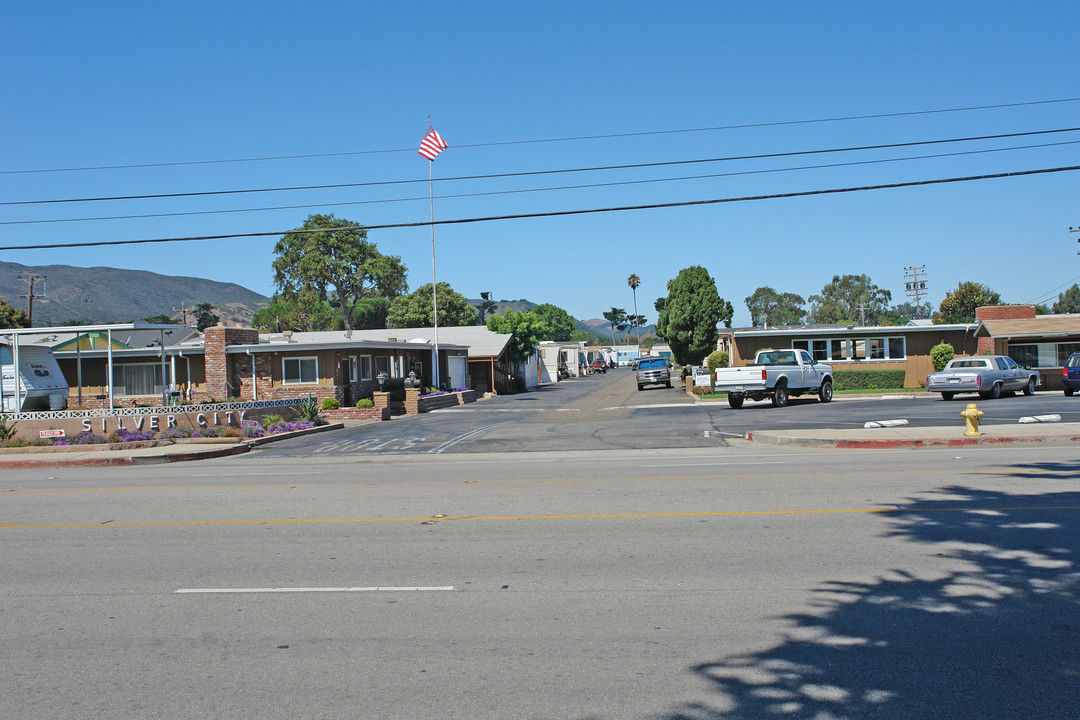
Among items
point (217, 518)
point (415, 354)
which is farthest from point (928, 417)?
point (415, 354)

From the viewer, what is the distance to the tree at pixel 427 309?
84125 mm

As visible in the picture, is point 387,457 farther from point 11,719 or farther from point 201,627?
point 11,719

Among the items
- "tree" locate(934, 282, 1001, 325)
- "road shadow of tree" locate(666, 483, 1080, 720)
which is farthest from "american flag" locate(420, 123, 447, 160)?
"tree" locate(934, 282, 1001, 325)

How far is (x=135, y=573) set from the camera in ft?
25.5

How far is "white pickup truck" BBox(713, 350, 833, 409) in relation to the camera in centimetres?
2800

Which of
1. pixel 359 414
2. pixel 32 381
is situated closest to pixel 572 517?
pixel 359 414

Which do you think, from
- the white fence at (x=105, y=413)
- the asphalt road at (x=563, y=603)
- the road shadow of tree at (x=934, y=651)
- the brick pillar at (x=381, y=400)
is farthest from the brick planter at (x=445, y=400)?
the road shadow of tree at (x=934, y=651)

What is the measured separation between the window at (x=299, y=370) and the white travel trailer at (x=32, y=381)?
8.38 metres

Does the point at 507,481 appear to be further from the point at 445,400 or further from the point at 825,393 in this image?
the point at 445,400

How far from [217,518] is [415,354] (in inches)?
1346

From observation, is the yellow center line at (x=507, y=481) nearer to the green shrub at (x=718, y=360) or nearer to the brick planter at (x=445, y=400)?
the brick planter at (x=445, y=400)

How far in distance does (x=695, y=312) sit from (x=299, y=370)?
27.5 meters

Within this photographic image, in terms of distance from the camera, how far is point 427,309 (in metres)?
85.1

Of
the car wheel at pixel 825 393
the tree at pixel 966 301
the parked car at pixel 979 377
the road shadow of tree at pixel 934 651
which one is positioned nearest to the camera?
the road shadow of tree at pixel 934 651
